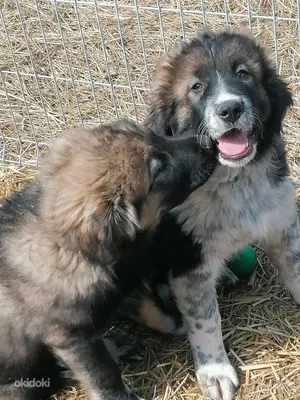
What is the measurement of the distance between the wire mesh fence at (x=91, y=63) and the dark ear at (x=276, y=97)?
61.1 inches

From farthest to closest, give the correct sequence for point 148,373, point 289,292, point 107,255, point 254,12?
point 254,12 → point 289,292 → point 148,373 → point 107,255

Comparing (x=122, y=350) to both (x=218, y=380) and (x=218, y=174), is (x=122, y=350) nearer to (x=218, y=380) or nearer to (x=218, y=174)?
(x=218, y=380)

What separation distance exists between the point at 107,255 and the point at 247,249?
1.50 meters

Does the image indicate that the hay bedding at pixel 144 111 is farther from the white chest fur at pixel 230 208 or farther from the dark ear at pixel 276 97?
the dark ear at pixel 276 97

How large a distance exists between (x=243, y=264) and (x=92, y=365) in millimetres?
1275

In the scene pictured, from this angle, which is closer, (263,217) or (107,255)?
(107,255)

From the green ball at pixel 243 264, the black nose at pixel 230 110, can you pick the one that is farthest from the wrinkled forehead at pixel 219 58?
the green ball at pixel 243 264

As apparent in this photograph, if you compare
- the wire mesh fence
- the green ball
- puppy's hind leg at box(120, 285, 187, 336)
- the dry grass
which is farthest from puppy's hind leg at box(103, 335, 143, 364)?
the wire mesh fence

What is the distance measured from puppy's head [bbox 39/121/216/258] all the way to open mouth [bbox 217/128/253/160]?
14cm

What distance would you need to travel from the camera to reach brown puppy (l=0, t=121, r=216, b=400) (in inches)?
126

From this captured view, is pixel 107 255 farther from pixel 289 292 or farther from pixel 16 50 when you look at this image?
pixel 16 50

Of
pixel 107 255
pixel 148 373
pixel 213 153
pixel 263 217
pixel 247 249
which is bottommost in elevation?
pixel 148 373

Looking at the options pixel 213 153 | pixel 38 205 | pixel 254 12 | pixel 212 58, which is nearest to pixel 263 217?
pixel 213 153

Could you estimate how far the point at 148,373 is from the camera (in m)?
4.07
